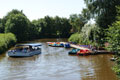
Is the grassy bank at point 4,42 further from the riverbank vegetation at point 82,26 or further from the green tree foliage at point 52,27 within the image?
the green tree foliage at point 52,27

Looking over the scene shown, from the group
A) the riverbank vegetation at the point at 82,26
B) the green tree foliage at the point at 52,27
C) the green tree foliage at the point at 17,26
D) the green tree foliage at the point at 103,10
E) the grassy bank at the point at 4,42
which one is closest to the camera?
the riverbank vegetation at the point at 82,26

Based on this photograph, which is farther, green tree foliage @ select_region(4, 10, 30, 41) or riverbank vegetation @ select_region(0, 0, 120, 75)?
green tree foliage @ select_region(4, 10, 30, 41)

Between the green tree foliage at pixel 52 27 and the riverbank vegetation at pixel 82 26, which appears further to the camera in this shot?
the green tree foliage at pixel 52 27

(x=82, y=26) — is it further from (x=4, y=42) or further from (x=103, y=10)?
(x=103, y=10)

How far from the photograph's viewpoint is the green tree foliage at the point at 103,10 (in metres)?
27.3

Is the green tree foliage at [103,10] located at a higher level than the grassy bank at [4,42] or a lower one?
higher

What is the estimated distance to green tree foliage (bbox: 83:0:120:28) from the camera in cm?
2731

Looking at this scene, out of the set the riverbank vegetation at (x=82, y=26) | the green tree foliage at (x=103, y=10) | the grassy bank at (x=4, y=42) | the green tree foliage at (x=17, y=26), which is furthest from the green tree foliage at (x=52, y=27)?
the green tree foliage at (x=103, y=10)

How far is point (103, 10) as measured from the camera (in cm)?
2809

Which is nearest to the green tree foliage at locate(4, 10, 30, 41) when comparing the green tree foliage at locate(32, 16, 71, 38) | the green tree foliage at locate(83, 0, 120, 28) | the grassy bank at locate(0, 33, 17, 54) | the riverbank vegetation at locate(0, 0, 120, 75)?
the riverbank vegetation at locate(0, 0, 120, 75)

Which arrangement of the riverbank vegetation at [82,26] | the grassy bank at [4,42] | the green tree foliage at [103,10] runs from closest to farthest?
the riverbank vegetation at [82,26]
the green tree foliage at [103,10]
the grassy bank at [4,42]

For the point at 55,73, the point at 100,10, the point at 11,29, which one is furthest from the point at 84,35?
the point at 11,29

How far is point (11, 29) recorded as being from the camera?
2692 inches

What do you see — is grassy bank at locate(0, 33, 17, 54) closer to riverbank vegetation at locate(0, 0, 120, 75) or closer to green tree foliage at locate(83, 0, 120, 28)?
riverbank vegetation at locate(0, 0, 120, 75)
